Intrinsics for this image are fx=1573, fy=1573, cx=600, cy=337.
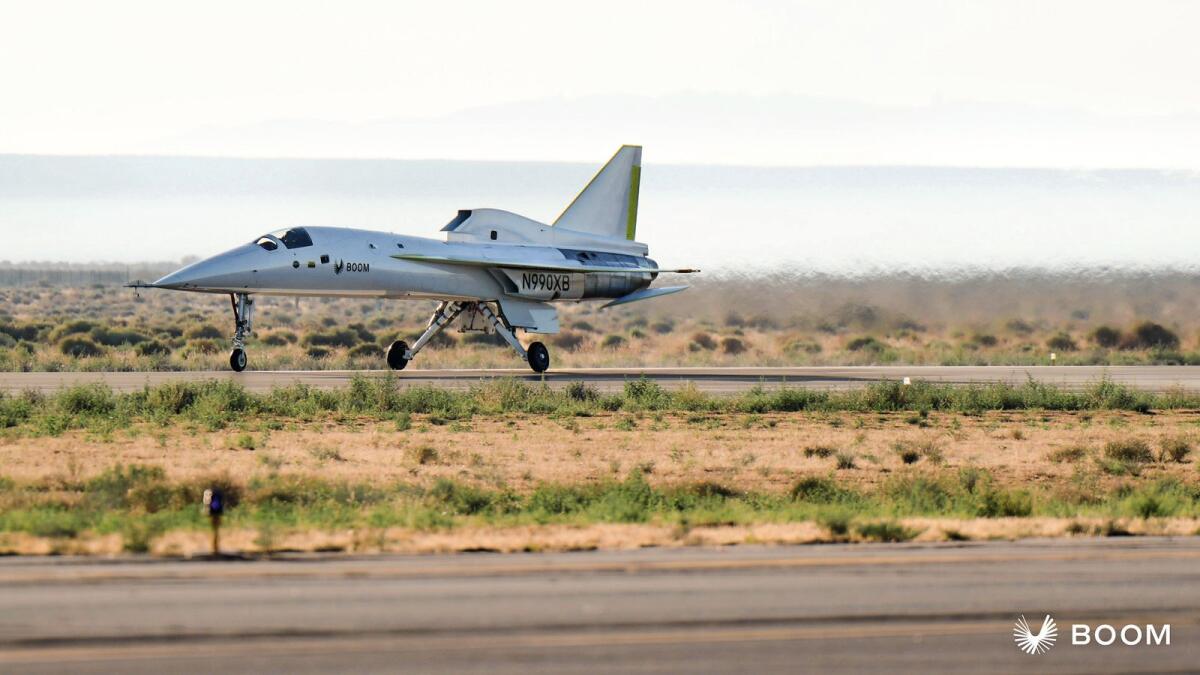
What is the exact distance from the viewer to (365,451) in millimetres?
24469

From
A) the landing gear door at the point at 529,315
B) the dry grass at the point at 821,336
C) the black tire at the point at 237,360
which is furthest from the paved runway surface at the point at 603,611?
the dry grass at the point at 821,336

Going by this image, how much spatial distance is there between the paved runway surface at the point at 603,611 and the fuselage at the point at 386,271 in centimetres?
2321

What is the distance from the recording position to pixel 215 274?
35.8 metres

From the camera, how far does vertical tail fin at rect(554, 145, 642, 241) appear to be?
157 feet

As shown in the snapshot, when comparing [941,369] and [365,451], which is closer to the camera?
[365,451]

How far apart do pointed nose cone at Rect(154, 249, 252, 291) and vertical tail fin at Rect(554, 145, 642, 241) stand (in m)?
13.2

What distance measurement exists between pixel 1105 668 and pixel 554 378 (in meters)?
31.1

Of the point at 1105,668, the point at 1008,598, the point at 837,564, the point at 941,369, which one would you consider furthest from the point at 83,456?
the point at 941,369

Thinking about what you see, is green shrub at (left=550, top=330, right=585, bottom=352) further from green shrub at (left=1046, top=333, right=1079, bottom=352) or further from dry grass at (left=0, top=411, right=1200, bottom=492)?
dry grass at (left=0, top=411, right=1200, bottom=492)

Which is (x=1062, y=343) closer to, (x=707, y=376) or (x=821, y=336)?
(x=821, y=336)

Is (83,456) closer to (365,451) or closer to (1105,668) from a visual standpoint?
(365,451)

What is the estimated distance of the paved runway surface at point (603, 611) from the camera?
9.93 m

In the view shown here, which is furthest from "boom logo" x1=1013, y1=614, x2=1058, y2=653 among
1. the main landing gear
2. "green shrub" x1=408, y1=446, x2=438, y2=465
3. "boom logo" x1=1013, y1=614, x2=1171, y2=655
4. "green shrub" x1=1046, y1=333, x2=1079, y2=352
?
"green shrub" x1=1046, y1=333, x2=1079, y2=352

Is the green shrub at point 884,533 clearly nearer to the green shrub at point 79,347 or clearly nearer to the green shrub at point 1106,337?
→ the green shrub at point 79,347
